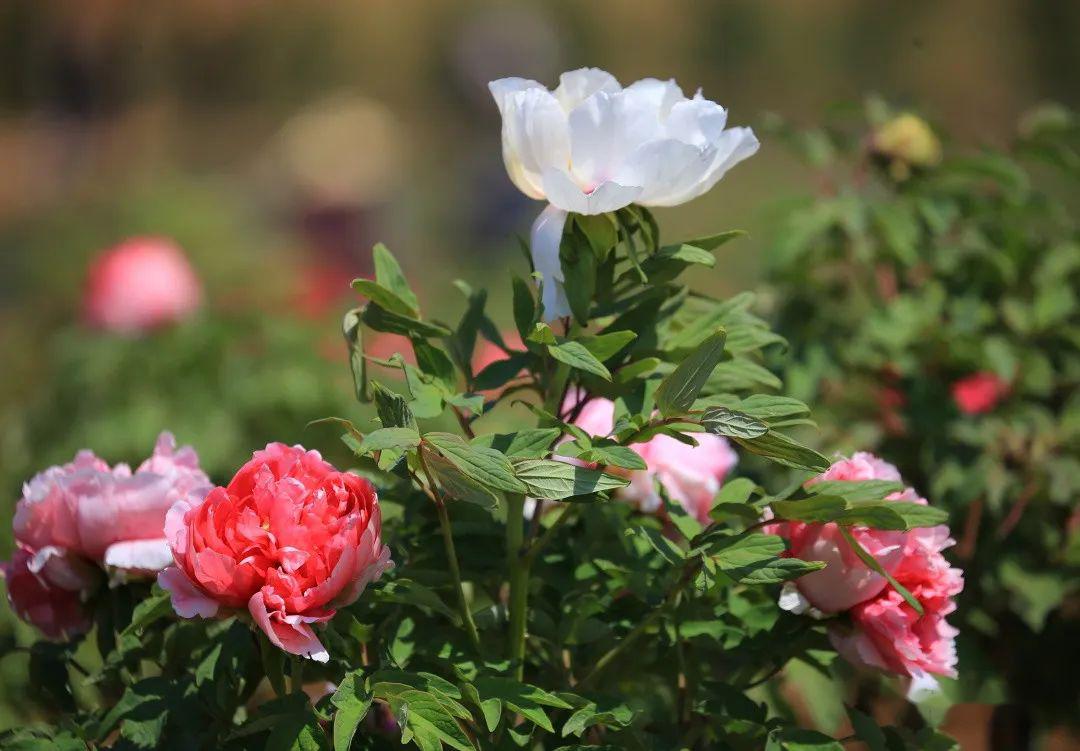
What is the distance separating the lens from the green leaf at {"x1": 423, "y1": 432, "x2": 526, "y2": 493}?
611 mm

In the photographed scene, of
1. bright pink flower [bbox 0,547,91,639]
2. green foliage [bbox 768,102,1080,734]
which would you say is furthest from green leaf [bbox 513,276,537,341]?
green foliage [bbox 768,102,1080,734]

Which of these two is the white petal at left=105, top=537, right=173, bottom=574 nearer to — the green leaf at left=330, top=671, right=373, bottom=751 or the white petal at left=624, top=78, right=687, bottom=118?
the green leaf at left=330, top=671, right=373, bottom=751

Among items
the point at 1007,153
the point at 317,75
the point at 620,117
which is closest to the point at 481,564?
the point at 620,117

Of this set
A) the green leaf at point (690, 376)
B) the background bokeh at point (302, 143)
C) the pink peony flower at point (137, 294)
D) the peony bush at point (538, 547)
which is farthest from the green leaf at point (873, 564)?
the pink peony flower at point (137, 294)

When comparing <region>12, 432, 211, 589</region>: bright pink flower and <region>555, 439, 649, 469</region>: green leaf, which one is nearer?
<region>555, 439, 649, 469</region>: green leaf

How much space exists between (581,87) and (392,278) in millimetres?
176

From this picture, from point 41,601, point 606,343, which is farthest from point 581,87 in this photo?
point 41,601

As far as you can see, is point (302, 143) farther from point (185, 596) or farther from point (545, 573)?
point (185, 596)

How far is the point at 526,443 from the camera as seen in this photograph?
676 millimetres

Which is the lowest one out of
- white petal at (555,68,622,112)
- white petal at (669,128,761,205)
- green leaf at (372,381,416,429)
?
Answer: green leaf at (372,381,416,429)

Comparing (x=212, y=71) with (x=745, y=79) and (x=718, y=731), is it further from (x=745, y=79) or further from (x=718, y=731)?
(x=718, y=731)

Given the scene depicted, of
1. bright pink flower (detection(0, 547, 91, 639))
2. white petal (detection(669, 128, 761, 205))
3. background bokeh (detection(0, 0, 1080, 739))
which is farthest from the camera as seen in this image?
background bokeh (detection(0, 0, 1080, 739))

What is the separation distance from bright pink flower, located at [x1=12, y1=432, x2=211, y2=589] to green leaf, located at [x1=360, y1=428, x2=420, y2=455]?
0.67 ft

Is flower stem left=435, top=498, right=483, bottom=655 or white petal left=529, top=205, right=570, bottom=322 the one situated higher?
white petal left=529, top=205, right=570, bottom=322
